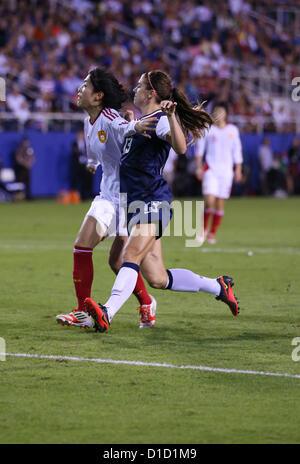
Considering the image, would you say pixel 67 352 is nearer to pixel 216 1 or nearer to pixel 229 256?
→ pixel 229 256

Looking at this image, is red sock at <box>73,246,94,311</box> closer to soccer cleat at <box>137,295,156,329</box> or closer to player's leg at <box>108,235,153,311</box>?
player's leg at <box>108,235,153,311</box>

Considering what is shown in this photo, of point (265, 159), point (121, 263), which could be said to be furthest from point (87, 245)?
point (265, 159)

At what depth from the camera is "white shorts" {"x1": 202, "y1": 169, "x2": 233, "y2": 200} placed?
15344 millimetres

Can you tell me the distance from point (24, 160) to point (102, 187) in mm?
19159

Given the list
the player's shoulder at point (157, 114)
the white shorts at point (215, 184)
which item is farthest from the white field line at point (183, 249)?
the player's shoulder at point (157, 114)

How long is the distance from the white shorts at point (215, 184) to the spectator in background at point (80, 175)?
42.0 ft

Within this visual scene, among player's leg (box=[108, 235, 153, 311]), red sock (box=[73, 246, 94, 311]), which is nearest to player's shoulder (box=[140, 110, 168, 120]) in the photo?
player's leg (box=[108, 235, 153, 311])

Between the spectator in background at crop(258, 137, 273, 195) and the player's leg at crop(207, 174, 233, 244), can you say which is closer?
the player's leg at crop(207, 174, 233, 244)

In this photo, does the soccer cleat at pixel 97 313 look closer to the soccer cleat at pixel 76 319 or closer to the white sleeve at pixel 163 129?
the soccer cleat at pixel 76 319

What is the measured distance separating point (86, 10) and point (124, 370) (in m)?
25.3

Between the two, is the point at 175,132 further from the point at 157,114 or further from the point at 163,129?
the point at 157,114

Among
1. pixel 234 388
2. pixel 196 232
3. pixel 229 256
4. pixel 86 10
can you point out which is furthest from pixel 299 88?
pixel 234 388

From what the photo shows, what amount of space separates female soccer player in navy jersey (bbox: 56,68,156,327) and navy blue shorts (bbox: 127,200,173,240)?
585 millimetres

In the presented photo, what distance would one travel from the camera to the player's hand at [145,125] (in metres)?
6.72
